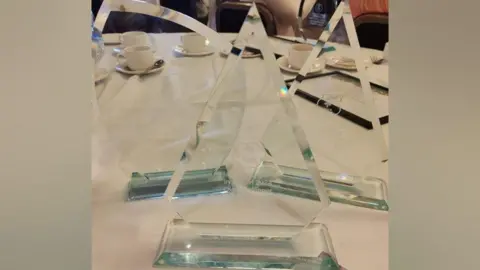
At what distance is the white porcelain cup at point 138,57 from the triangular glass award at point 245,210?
38cm

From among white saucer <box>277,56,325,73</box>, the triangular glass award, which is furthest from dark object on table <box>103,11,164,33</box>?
the triangular glass award

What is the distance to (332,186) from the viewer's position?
684 millimetres

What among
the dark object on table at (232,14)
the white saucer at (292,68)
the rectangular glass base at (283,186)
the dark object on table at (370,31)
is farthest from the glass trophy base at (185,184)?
the dark object on table at (370,31)

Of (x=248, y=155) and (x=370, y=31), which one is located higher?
(x=370, y=31)

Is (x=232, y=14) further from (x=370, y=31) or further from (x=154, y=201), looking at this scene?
(x=370, y=31)

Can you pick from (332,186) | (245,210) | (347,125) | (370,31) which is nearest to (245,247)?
(245,210)

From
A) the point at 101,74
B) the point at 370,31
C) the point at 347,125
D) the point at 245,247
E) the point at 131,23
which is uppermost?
the point at 370,31

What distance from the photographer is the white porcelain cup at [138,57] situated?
1049mm

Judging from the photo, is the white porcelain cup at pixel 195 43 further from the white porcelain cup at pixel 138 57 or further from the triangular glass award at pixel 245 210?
the triangular glass award at pixel 245 210

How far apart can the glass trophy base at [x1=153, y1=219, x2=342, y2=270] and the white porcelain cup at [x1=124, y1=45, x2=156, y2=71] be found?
0.52m

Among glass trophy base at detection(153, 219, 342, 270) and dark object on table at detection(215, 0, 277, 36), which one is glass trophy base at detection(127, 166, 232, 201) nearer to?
glass trophy base at detection(153, 219, 342, 270)

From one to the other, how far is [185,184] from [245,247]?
5.3 inches
